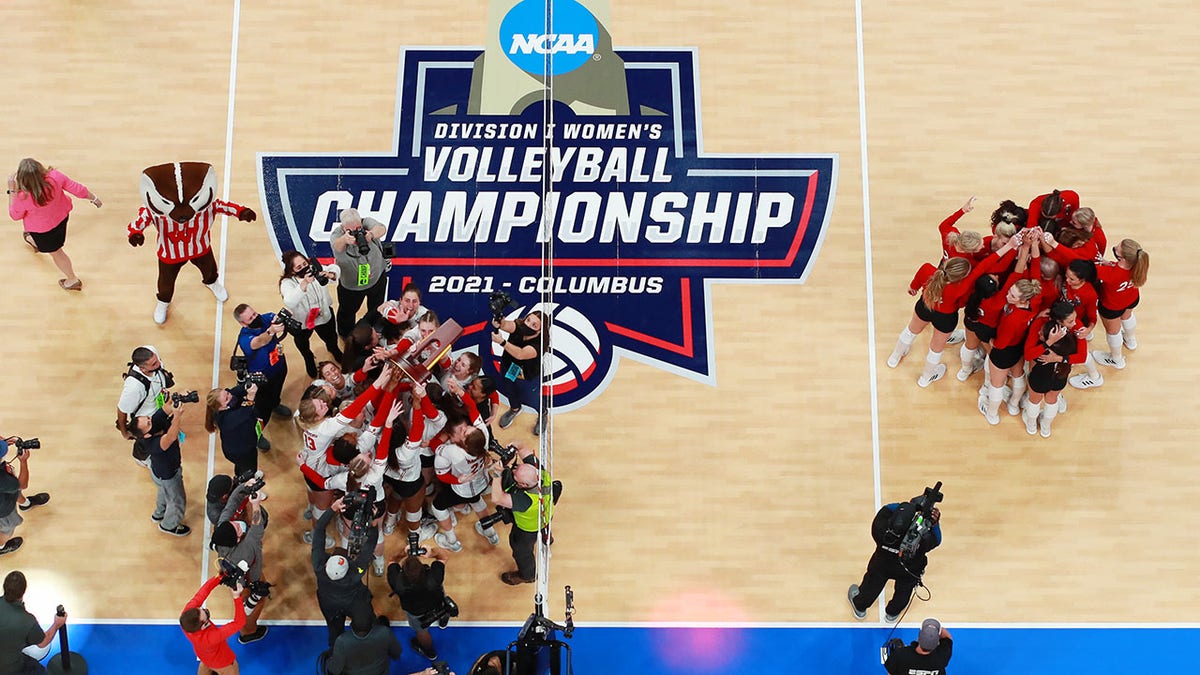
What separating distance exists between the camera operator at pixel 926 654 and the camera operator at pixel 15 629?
627 cm

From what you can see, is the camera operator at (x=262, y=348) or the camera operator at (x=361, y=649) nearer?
the camera operator at (x=361, y=649)

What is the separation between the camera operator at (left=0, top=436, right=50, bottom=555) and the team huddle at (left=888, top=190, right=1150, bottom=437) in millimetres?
7596

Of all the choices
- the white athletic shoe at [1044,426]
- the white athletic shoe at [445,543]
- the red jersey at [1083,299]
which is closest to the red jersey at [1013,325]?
the red jersey at [1083,299]

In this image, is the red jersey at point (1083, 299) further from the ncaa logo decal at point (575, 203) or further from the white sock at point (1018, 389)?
the ncaa logo decal at point (575, 203)

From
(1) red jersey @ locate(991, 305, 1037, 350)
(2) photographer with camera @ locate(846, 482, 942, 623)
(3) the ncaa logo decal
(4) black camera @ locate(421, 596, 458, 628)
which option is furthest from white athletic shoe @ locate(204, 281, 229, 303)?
(1) red jersey @ locate(991, 305, 1037, 350)

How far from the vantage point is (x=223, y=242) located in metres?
11.3

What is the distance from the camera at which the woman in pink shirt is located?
33.5 feet

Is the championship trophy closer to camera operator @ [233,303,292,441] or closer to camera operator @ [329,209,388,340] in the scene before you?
camera operator @ [233,303,292,441]

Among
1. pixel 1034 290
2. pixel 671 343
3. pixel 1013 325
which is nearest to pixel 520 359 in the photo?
pixel 671 343

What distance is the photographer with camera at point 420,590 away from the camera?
8570 mm

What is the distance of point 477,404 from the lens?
945cm

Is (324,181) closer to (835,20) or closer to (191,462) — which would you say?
(191,462)

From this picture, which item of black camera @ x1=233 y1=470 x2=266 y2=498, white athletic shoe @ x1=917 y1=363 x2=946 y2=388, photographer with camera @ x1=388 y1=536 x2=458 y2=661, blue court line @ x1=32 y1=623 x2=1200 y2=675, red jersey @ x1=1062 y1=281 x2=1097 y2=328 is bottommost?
blue court line @ x1=32 y1=623 x2=1200 y2=675

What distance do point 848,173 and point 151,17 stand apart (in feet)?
24.4
